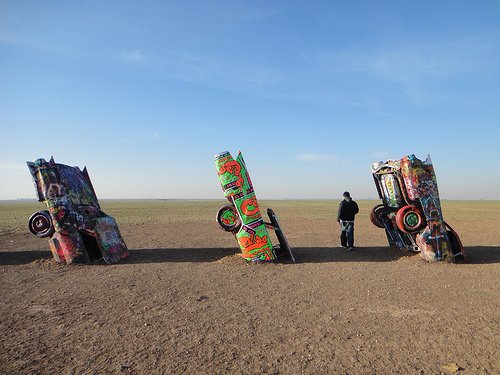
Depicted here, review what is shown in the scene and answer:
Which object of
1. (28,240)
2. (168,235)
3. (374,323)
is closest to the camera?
(374,323)

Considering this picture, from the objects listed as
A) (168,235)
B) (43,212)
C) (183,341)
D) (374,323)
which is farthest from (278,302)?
(168,235)

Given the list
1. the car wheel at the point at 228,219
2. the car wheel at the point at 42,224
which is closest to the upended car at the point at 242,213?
the car wheel at the point at 228,219

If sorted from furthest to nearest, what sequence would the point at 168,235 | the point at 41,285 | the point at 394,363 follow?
the point at 168,235
the point at 41,285
the point at 394,363

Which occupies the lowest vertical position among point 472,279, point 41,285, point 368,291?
point 472,279

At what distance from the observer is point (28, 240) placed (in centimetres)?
1702

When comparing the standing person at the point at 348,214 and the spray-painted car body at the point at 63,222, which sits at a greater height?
the spray-painted car body at the point at 63,222

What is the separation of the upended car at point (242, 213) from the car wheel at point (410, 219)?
12.9 ft

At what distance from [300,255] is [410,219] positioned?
13.4ft

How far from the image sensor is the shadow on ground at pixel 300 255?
11828 mm

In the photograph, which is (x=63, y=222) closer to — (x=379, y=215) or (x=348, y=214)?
(x=348, y=214)

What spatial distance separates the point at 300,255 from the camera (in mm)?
12672

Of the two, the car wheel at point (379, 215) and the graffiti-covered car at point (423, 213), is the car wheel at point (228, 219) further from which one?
the car wheel at point (379, 215)

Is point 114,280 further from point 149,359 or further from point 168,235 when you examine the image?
point 168,235

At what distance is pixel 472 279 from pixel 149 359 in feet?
28.5
